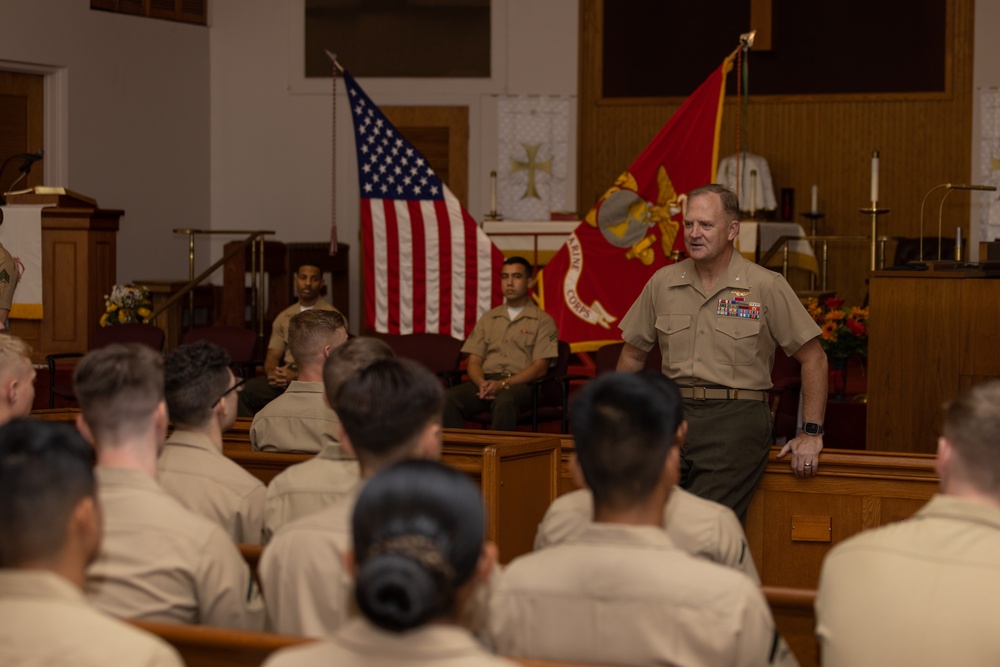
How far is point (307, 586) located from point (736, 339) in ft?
7.22

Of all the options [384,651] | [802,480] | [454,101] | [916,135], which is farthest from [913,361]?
[454,101]

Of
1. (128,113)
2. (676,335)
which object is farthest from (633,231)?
(128,113)

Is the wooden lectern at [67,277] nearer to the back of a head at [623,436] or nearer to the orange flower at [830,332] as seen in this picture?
the orange flower at [830,332]

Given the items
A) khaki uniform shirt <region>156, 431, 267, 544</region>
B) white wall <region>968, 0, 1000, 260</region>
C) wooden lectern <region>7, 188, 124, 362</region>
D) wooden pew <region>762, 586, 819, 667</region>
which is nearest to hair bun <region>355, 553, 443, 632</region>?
wooden pew <region>762, 586, 819, 667</region>

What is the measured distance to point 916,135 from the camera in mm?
11719

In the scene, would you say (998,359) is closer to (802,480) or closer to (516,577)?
(802,480)

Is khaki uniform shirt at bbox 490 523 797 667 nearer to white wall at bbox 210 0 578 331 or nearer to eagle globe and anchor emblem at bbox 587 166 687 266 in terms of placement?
eagle globe and anchor emblem at bbox 587 166 687 266

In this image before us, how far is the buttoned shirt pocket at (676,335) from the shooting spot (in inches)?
169

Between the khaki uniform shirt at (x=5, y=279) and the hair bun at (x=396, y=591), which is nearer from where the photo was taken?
Result: the hair bun at (x=396, y=591)

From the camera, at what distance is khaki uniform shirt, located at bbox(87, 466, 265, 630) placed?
7.98ft

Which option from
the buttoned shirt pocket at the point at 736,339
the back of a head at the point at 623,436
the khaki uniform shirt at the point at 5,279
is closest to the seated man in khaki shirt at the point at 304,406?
the buttoned shirt pocket at the point at 736,339

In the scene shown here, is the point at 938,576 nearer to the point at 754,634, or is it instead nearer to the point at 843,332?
the point at 754,634

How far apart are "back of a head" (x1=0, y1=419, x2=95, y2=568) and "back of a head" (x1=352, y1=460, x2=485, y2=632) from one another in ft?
1.81

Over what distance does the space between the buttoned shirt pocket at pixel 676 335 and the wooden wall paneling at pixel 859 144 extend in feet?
25.4
